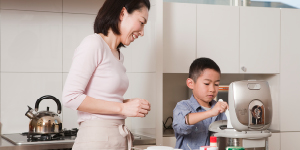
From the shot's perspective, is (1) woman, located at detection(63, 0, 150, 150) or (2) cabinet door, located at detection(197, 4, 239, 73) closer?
(1) woman, located at detection(63, 0, 150, 150)

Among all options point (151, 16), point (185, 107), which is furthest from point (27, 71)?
point (185, 107)

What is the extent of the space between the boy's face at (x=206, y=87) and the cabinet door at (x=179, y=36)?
2.13 ft

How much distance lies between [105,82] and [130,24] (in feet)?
0.88

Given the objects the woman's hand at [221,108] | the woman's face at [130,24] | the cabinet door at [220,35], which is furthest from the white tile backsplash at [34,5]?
the woman's hand at [221,108]

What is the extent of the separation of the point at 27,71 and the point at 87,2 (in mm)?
594

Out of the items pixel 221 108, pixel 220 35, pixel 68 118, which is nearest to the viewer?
pixel 221 108

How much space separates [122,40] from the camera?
1607mm

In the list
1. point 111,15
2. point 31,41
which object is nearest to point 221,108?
point 111,15

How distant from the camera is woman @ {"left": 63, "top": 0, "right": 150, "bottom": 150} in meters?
1.41

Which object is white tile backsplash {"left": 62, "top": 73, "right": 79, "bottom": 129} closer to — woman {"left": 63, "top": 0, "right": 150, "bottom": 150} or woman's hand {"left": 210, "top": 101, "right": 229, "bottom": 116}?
woman {"left": 63, "top": 0, "right": 150, "bottom": 150}

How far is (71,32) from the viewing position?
8.58 feet

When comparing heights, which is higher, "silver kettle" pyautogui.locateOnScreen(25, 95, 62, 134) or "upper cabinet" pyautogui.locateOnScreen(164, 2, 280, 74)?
"upper cabinet" pyautogui.locateOnScreen(164, 2, 280, 74)

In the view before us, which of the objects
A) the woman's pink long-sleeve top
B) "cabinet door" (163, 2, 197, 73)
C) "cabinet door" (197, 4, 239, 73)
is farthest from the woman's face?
"cabinet door" (197, 4, 239, 73)

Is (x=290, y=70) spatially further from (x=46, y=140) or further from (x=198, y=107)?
(x=46, y=140)
